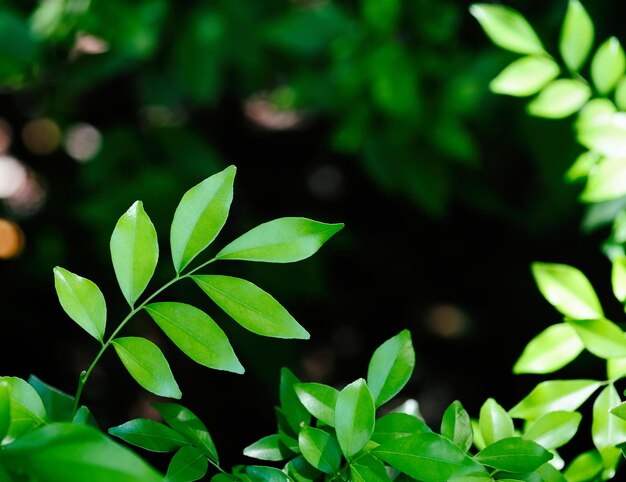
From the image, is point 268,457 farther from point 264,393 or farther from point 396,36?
point 264,393

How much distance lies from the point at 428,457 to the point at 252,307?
13cm

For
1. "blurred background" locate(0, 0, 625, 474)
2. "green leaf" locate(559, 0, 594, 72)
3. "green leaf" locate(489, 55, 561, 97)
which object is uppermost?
"green leaf" locate(559, 0, 594, 72)

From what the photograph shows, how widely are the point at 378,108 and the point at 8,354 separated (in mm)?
1063

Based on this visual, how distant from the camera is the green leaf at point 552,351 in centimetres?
55

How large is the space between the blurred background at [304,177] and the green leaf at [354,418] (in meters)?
0.80

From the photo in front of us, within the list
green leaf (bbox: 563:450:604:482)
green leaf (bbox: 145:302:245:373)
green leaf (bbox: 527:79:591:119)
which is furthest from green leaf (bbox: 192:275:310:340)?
green leaf (bbox: 527:79:591:119)

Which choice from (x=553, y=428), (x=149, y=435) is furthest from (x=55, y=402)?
(x=553, y=428)

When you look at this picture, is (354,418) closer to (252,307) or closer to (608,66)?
(252,307)

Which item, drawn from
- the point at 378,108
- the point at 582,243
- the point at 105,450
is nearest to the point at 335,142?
the point at 378,108

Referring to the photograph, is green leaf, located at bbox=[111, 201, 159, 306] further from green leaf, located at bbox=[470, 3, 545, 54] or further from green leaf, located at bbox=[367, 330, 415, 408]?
green leaf, located at bbox=[470, 3, 545, 54]

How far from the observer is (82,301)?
46 centimetres

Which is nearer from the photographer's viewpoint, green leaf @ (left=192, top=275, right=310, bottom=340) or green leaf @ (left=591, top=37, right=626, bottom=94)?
green leaf @ (left=192, top=275, right=310, bottom=340)

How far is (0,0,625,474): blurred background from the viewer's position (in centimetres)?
124

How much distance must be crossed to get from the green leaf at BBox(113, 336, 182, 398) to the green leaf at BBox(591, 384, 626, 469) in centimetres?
28
